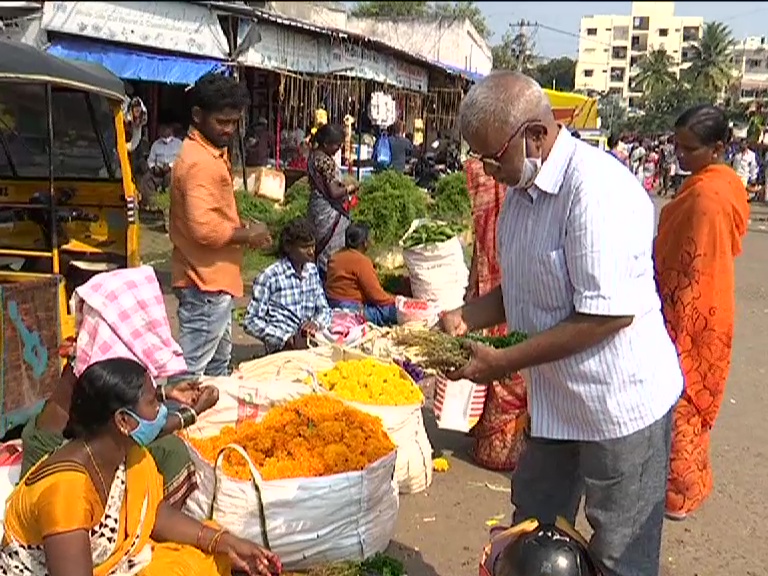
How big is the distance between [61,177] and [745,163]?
21.0 meters

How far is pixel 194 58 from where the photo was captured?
42.0 ft

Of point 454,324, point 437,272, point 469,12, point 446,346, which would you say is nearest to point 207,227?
point 454,324

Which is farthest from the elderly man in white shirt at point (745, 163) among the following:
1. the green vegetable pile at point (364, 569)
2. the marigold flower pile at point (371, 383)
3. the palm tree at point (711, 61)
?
the palm tree at point (711, 61)

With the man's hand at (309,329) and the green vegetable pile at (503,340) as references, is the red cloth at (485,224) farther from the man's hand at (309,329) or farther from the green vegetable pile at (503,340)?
the green vegetable pile at (503,340)

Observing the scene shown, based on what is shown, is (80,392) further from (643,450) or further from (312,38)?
(312,38)

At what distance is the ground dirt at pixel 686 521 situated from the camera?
412 cm

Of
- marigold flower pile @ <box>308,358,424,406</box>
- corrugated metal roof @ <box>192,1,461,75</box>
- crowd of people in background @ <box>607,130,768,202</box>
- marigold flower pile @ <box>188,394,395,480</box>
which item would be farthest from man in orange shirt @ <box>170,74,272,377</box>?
crowd of people in background @ <box>607,130,768,202</box>

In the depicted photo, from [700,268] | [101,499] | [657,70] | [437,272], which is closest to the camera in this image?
[101,499]

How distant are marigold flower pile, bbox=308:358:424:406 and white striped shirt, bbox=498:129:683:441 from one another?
5.93ft

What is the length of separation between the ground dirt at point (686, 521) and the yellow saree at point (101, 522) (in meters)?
1.28

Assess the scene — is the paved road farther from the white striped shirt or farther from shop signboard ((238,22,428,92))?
shop signboard ((238,22,428,92))

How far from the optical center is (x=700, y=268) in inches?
165

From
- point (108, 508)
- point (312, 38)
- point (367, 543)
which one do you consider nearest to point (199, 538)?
point (108, 508)

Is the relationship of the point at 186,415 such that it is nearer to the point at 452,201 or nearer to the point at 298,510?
the point at 298,510
